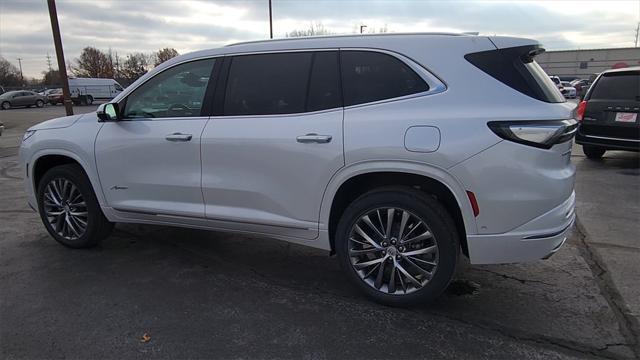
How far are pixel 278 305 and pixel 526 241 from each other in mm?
1746

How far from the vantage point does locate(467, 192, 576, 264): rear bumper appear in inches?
121

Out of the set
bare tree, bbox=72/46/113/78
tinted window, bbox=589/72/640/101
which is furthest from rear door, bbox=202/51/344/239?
bare tree, bbox=72/46/113/78

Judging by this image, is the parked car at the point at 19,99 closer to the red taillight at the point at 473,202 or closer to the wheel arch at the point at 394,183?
the wheel arch at the point at 394,183

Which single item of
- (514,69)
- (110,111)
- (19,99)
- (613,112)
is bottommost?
(19,99)

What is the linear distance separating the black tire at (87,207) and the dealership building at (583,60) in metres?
86.6

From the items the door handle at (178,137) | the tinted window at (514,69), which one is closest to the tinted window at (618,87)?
→ the tinted window at (514,69)

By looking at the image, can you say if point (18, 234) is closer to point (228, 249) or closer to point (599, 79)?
point (228, 249)

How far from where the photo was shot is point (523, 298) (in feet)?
12.0

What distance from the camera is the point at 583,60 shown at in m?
84.2

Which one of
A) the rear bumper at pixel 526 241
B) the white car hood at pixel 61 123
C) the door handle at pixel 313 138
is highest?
the white car hood at pixel 61 123

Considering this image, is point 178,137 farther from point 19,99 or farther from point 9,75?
point 9,75

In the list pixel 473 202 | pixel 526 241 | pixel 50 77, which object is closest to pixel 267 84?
pixel 473 202

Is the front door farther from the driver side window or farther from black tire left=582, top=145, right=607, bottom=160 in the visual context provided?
black tire left=582, top=145, right=607, bottom=160

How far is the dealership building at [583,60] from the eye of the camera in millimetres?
80875
